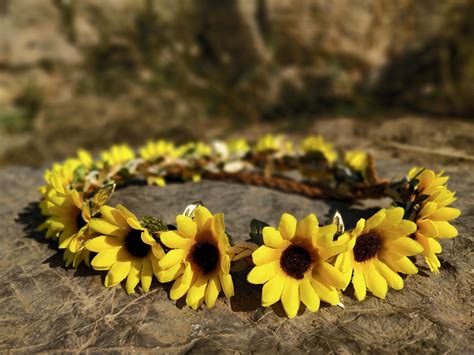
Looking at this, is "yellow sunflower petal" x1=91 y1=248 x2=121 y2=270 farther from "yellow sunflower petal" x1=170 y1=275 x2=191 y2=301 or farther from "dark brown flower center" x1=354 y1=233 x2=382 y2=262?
"dark brown flower center" x1=354 y1=233 x2=382 y2=262

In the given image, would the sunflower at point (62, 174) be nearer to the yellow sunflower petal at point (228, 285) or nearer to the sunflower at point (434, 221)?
the yellow sunflower petal at point (228, 285)

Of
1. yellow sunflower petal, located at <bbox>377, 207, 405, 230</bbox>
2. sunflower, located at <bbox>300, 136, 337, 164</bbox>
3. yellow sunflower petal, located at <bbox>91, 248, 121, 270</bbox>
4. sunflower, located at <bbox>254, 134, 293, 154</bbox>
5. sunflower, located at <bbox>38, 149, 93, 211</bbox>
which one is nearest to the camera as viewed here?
yellow sunflower petal, located at <bbox>377, 207, 405, 230</bbox>

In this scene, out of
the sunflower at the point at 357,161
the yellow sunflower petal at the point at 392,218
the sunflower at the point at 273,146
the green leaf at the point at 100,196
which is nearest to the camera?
the yellow sunflower petal at the point at 392,218

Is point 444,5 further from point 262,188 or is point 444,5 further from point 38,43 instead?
point 38,43

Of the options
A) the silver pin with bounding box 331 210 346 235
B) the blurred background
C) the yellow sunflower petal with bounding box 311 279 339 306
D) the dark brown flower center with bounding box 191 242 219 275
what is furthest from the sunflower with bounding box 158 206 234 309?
the blurred background

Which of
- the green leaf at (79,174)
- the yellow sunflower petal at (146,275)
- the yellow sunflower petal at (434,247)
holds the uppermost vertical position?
the yellow sunflower petal at (434,247)

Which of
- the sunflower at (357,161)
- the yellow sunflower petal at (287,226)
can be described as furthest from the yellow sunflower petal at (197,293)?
the sunflower at (357,161)

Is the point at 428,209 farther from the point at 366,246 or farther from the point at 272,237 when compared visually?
the point at 272,237
